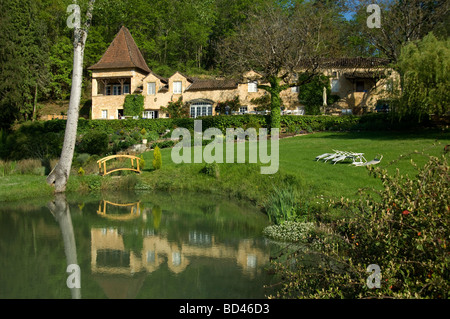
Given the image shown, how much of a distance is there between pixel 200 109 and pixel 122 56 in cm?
1140

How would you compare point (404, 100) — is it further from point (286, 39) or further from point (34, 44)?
point (34, 44)

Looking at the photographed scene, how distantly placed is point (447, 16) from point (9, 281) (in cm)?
3156

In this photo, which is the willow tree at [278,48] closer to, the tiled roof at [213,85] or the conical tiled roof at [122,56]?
the tiled roof at [213,85]

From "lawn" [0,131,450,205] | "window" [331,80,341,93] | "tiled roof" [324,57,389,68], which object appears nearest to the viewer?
"lawn" [0,131,450,205]

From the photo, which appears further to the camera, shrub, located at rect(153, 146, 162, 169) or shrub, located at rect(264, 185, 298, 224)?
shrub, located at rect(153, 146, 162, 169)

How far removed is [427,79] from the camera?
756 inches

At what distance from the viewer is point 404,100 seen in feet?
66.0

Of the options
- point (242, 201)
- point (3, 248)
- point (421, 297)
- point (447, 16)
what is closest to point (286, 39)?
point (447, 16)

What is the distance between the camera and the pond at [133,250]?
21.5ft

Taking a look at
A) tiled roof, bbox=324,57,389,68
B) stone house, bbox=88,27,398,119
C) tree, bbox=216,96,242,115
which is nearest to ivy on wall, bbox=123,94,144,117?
stone house, bbox=88,27,398,119

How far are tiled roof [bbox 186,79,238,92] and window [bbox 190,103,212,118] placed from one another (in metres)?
1.69

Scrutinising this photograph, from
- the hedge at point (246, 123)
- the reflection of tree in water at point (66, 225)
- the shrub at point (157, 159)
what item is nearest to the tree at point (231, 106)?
the hedge at point (246, 123)

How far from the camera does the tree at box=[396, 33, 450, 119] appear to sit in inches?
732
